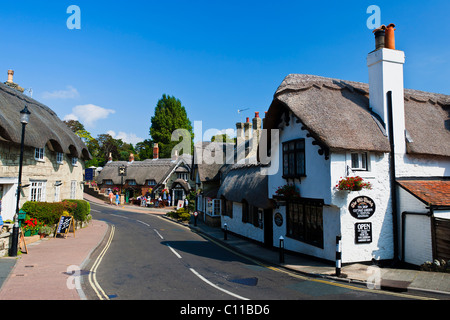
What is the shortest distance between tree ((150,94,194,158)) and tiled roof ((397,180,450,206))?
192 ft

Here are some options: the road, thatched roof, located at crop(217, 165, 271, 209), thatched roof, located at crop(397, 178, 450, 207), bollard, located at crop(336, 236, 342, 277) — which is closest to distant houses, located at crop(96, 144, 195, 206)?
thatched roof, located at crop(217, 165, 271, 209)

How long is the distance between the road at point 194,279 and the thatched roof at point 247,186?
337cm

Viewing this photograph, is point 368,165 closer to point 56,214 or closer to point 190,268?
point 190,268

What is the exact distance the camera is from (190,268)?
1155 cm

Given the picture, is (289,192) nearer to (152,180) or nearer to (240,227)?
(240,227)

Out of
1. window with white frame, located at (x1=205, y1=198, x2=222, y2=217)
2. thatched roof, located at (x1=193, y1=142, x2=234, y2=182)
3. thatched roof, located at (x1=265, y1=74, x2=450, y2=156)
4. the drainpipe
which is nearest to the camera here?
thatched roof, located at (x1=265, y1=74, x2=450, y2=156)

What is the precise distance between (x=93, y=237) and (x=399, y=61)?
19.8 meters

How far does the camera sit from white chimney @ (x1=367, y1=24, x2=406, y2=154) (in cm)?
1295

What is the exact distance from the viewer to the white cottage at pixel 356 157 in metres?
11.8

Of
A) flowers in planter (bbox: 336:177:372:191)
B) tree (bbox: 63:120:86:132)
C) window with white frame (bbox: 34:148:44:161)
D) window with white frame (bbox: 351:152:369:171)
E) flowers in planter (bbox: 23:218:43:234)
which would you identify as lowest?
flowers in planter (bbox: 23:218:43:234)

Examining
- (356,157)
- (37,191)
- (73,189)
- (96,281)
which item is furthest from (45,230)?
(356,157)

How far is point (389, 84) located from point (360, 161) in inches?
158

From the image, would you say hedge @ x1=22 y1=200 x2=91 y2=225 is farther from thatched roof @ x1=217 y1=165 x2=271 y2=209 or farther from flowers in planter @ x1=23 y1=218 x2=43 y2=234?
thatched roof @ x1=217 y1=165 x2=271 y2=209
